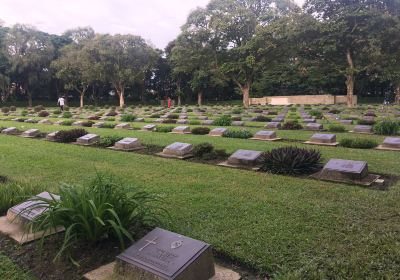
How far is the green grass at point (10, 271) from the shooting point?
272cm

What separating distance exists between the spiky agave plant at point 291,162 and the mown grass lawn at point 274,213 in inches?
14.2

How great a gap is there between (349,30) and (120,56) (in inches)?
810

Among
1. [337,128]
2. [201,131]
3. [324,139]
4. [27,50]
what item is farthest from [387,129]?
[27,50]

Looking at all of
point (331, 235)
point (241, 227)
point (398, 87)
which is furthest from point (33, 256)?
point (398, 87)

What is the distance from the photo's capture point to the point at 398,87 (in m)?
35.8

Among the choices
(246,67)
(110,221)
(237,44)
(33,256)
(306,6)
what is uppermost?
(306,6)

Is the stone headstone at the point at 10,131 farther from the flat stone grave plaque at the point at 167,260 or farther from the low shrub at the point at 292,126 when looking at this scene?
the flat stone grave plaque at the point at 167,260

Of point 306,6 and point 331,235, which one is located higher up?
point 306,6

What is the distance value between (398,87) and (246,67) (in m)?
18.5

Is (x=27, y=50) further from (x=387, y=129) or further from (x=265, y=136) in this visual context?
(x=387, y=129)

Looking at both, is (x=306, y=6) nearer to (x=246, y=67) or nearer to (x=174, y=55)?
(x=246, y=67)

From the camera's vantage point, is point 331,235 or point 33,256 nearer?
point 33,256

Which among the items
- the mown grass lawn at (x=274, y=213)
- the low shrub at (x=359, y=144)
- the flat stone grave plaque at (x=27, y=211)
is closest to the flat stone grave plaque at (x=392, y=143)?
the low shrub at (x=359, y=144)

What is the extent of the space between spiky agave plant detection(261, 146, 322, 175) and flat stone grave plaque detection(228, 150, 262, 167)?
0.19m
